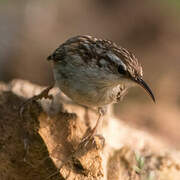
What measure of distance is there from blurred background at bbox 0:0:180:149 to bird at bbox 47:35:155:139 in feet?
13.0

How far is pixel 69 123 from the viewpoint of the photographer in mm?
5277

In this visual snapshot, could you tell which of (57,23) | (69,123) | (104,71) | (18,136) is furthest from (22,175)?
(57,23)

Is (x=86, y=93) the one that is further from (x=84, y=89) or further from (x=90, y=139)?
(x=90, y=139)

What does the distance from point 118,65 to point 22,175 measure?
5.13ft

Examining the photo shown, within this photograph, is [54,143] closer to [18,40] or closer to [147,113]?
[147,113]

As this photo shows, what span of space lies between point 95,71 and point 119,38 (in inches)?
251

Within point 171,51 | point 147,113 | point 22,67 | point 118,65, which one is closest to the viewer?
point 118,65

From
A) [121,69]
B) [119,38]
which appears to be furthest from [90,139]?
[119,38]

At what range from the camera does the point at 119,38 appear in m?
11.1

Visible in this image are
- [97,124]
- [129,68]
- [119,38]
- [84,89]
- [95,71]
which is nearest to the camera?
[129,68]

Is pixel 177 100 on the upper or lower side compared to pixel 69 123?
lower

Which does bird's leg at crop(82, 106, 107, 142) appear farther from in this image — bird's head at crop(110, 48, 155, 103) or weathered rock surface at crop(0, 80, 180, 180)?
bird's head at crop(110, 48, 155, 103)

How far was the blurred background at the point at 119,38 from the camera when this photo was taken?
962 cm

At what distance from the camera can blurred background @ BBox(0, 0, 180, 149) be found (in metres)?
9.62
